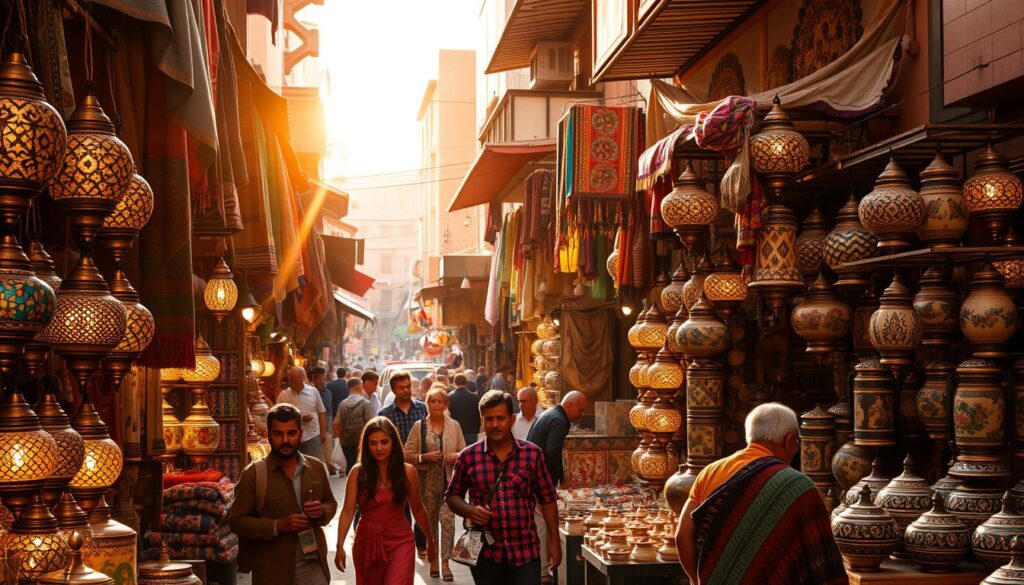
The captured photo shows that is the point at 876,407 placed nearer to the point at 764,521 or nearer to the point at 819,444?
the point at 819,444

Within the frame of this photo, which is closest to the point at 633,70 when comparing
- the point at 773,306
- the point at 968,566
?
the point at 773,306

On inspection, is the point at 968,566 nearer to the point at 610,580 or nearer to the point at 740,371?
the point at 610,580

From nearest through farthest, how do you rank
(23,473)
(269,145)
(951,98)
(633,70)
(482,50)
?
(23,473)
(951,98)
(269,145)
(633,70)
(482,50)

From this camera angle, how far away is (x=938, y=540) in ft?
19.5

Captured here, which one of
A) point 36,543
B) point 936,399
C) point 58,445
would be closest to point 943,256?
point 936,399

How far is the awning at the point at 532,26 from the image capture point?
19.2 m

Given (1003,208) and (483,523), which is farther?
(483,523)

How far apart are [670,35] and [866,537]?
6.09 metres

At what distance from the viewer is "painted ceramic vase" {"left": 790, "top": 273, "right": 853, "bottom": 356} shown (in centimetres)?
736

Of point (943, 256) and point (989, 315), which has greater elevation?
point (943, 256)

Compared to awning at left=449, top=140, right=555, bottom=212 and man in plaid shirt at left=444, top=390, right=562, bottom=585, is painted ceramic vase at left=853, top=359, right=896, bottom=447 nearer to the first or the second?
man in plaid shirt at left=444, top=390, right=562, bottom=585

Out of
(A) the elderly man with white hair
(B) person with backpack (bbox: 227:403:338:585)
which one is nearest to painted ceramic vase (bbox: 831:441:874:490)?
(A) the elderly man with white hair

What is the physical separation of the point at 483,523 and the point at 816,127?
3478 millimetres

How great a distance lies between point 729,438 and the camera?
9.70m
